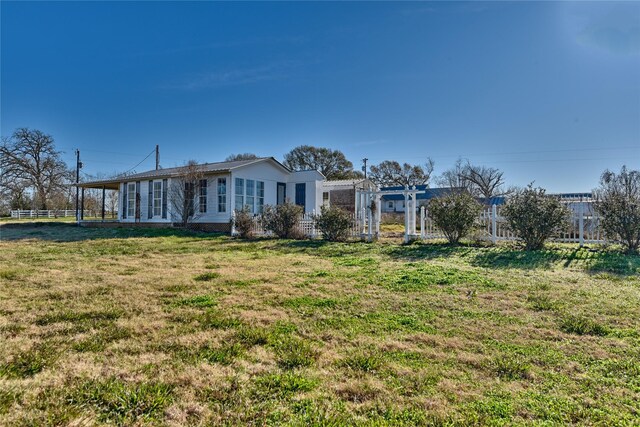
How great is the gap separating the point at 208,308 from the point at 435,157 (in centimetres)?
4845

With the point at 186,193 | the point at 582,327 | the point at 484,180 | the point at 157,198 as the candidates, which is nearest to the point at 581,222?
the point at 582,327

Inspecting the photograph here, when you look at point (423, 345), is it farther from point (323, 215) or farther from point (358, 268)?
point (323, 215)

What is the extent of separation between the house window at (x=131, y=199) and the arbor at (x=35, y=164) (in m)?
24.2

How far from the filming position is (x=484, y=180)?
40.4 m

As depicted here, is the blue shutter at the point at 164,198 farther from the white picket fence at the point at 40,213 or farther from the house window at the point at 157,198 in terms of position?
the white picket fence at the point at 40,213

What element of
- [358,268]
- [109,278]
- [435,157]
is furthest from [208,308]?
[435,157]

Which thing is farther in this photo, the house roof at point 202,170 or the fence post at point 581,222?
the house roof at point 202,170

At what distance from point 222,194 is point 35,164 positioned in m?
33.1

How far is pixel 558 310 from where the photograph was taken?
3.97m

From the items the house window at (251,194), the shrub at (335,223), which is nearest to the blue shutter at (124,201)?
the house window at (251,194)

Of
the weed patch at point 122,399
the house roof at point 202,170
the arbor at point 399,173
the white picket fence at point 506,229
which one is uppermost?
the arbor at point 399,173

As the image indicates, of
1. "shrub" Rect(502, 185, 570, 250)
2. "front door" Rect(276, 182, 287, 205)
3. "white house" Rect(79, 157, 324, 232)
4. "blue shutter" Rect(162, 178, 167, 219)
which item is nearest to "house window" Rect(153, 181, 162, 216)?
"white house" Rect(79, 157, 324, 232)

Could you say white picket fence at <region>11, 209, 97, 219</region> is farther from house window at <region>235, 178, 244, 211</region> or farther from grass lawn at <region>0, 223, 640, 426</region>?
grass lawn at <region>0, 223, 640, 426</region>

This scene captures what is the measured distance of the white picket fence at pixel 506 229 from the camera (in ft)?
30.7
